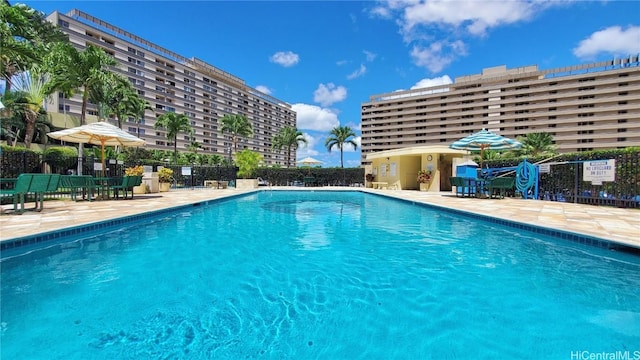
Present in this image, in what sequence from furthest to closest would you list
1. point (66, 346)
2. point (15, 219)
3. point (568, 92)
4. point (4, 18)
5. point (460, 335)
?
point (568, 92) → point (4, 18) → point (15, 219) → point (460, 335) → point (66, 346)

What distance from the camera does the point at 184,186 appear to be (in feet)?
79.4

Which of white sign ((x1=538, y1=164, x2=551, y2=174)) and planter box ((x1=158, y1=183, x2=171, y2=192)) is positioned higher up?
white sign ((x1=538, y1=164, x2=551, y2=174))

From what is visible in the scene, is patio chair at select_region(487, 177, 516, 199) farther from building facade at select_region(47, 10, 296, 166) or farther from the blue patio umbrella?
building facade at select_region(47, 10, 296, 166)

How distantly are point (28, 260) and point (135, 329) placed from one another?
3.30 meters

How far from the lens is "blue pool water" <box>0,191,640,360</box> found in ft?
7.32

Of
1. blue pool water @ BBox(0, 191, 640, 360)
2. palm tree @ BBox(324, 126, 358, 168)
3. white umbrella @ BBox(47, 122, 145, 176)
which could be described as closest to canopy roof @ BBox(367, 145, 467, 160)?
blue pool water @ BBox(0, 191, 640, 360)

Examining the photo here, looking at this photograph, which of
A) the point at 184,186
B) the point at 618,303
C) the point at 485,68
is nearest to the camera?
the point at 618,303

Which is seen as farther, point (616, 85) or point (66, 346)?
point (616, 85)

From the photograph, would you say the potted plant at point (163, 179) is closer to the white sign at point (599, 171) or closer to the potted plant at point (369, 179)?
the potted plant at point (369, 179)

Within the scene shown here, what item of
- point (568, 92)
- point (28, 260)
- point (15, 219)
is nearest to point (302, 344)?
point (28, 260)

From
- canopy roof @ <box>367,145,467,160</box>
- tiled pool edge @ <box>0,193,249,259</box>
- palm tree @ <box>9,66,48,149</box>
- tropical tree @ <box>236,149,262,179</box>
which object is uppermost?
palm tree @ <box>9,66,48,149</box>

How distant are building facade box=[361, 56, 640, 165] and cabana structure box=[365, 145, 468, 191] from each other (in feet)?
147

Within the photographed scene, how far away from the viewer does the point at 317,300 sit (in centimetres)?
308

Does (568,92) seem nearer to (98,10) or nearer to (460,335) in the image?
(460,335)
